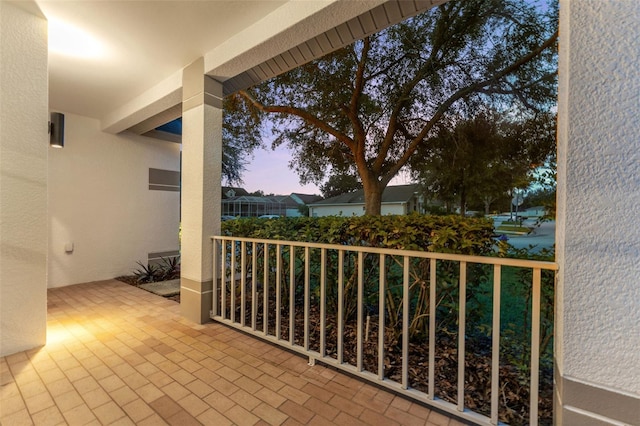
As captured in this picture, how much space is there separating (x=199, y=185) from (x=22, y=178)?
1.44m

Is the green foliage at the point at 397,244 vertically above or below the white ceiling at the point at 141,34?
below

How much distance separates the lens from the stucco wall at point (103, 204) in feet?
15.4

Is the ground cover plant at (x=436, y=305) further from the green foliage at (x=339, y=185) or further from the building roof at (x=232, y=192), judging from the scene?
the building roof at (x=232, y=192)

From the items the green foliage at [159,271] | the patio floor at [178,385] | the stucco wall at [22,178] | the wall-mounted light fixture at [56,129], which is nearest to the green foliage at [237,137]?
the wall-mounted light fixture at [56,129]

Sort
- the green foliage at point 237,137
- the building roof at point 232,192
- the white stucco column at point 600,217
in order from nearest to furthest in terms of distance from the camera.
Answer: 1. the white stucco column at point 600,217
2. the green foliage at point 237,137
3. the building roof at point 232,192

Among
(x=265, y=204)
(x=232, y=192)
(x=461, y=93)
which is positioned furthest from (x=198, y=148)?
(x=265, y=204)

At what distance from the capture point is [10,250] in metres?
2.38

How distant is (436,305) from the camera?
235 centimetres

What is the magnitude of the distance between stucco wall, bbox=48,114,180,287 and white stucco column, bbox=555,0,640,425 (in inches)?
253

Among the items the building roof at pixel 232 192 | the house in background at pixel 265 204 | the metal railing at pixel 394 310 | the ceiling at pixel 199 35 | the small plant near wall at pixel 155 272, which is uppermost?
the ceiling at pixel 199 35

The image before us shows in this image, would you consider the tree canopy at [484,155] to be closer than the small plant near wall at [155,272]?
Yes

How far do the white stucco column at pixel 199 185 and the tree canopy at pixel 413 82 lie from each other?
2.98 m

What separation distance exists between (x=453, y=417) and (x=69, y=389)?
2584 millimetres

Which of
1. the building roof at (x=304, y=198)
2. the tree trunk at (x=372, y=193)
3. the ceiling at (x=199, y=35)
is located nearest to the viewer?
the ceiling at (x=199, y=35)
